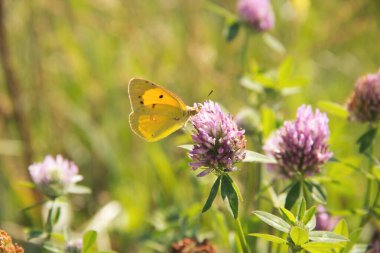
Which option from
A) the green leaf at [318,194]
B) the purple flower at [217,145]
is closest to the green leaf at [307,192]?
the green leaf at [318,194]

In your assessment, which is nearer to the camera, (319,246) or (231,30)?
(319,246)

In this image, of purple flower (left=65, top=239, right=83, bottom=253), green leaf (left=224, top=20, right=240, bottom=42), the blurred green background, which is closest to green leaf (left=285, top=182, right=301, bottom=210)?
purple flower (left=65, top=239, right=83, bottom=253)

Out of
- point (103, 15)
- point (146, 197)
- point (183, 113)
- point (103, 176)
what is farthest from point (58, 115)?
point (183, 113)

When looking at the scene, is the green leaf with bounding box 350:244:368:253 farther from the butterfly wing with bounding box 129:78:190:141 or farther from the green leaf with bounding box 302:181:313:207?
the butterfly wing with bounding box 129:78:190:141

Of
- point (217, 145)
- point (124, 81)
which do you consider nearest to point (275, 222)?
point (217, 145)

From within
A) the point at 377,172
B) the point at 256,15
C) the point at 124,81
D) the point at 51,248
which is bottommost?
the point at 51,248

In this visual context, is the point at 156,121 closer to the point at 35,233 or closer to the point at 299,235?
the point at 35,233
